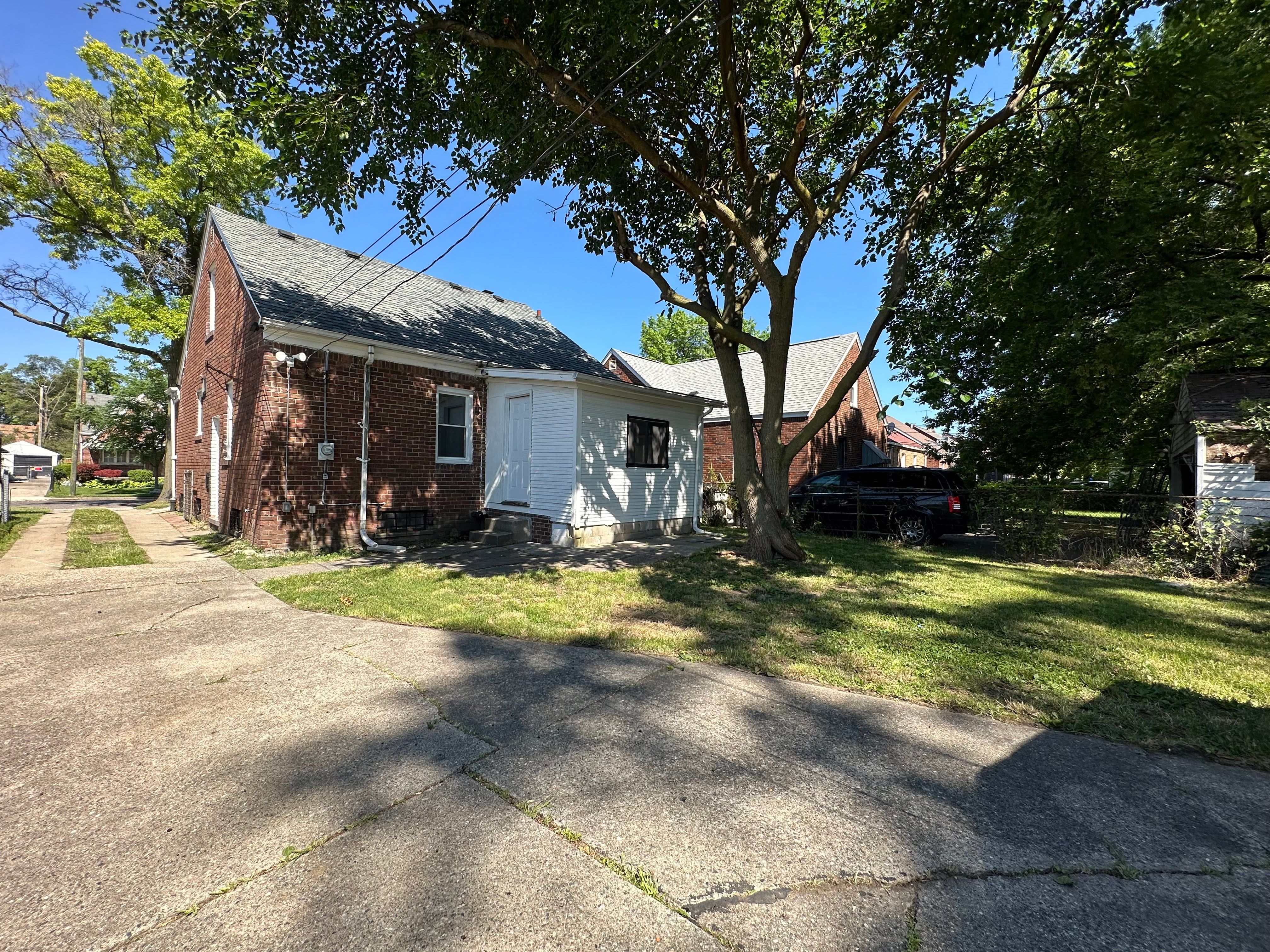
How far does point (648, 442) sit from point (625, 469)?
41.3 inches

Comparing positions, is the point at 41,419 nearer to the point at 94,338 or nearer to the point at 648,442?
the point at 94,338

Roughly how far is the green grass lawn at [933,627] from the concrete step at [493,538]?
2.49 m

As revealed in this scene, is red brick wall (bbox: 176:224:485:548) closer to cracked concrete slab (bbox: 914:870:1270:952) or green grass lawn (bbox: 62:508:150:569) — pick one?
green grass lawn (bbox: 62:508:150:569)

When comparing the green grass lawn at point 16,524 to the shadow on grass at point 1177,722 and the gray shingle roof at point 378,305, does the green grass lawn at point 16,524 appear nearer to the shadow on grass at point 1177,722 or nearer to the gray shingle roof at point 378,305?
the gray shingle roof at point 378,305

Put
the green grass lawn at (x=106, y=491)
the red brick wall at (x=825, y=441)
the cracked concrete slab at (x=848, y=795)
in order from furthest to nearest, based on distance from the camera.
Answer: the green grass lawn at (x=106, y=491), the red brick wall at (x=825, y=441), the cracked concrete slab at (x=848, y=795)

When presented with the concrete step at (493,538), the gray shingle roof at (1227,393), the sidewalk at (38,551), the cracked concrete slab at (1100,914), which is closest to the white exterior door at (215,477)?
the sidewalk at (38,551)

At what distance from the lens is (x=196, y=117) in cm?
1630

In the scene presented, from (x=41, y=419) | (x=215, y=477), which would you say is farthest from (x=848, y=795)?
(x=41, y=419)

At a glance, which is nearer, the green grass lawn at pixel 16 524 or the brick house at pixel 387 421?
the brick house at pixel 387 421

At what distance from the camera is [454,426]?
11.3 meters

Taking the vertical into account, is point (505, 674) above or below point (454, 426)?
below

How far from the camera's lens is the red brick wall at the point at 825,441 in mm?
18750

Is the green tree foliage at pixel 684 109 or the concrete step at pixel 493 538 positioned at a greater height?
the green tree foliage at pixel 684 109

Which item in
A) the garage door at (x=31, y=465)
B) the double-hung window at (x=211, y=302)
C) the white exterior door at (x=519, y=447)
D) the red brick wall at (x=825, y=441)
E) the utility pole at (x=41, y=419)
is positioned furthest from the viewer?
the utility pole at (x=41, y=419)
